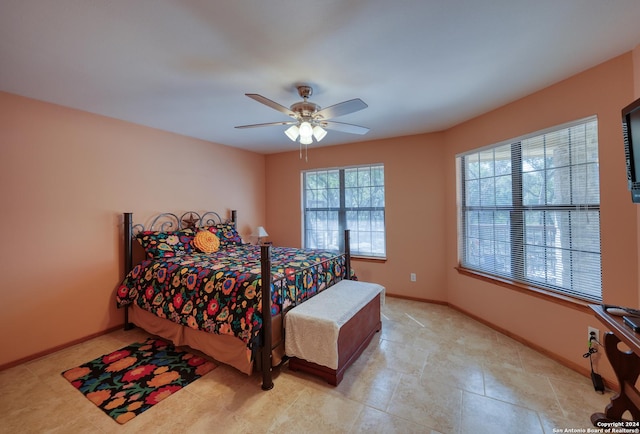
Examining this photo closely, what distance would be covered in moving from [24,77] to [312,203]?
3.61 m

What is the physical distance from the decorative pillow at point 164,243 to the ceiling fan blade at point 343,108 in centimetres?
234

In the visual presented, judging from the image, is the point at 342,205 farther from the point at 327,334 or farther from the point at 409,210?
the point at 327,334

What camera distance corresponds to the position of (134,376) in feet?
7.10

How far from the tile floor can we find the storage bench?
0.35 ft

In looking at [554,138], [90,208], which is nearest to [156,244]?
[90,208]

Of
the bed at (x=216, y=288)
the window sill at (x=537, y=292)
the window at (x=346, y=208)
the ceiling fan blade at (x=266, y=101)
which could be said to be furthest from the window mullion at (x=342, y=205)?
the ceiling fan blade at (x=266, y=101)

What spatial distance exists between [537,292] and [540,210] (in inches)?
30.8

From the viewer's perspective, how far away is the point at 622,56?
1.85 metres

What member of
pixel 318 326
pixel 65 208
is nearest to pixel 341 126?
pixel 318 326

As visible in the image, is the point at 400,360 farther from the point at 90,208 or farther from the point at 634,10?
the point at 90,208

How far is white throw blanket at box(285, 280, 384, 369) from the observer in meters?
1.99

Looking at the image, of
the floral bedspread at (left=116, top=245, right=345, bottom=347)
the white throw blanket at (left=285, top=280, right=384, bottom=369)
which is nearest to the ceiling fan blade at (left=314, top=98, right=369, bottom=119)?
the floral bedspread at (left=116, top=245, right=345, bottom=347)

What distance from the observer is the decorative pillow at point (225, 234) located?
3701mm

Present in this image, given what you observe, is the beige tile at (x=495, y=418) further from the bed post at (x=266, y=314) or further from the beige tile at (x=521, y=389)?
the bed post at (x=266, y=314)
